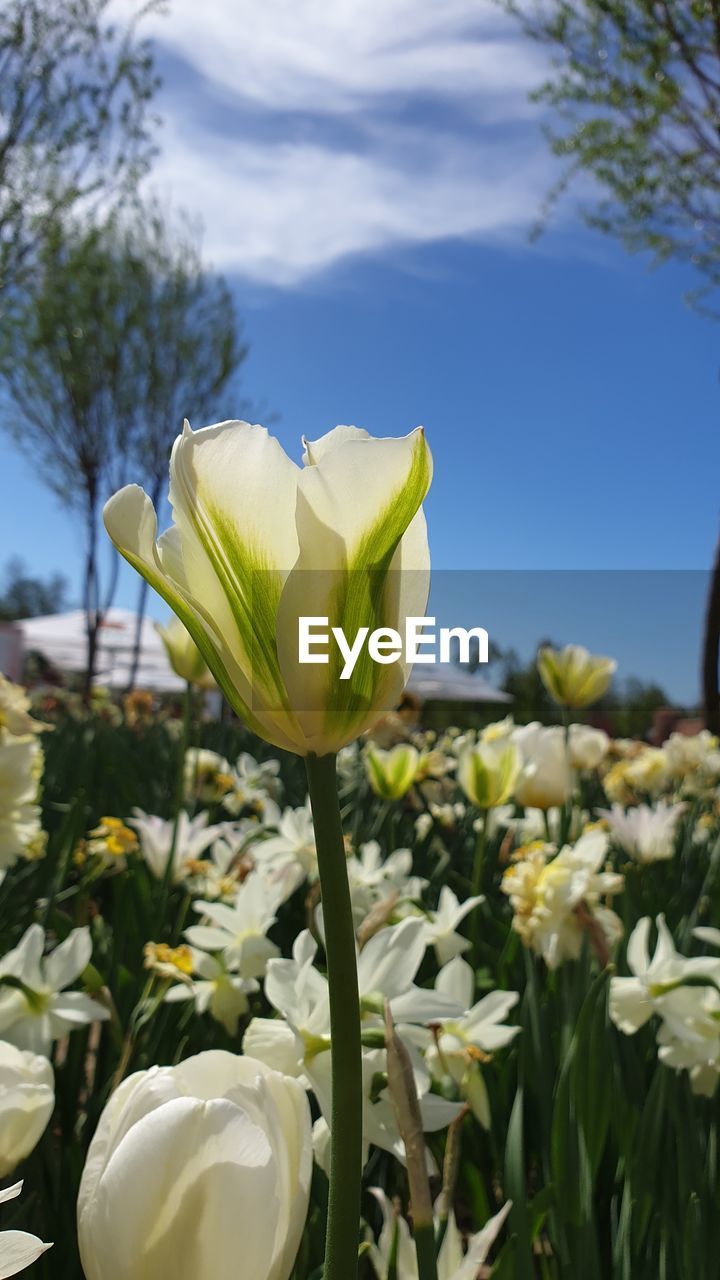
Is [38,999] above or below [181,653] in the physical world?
below

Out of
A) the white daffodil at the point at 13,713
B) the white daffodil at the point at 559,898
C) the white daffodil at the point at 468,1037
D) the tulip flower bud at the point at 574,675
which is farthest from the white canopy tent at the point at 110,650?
the white daffodil at the point at 468,1037

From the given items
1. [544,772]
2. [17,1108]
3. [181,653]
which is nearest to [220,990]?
[17,1108]

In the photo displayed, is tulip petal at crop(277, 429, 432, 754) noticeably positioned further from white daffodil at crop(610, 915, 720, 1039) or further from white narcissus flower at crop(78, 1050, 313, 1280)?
white daffodil at crop(610, 915, 720, 1039)

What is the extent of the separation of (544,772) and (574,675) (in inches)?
8.3

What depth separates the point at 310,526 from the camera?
1.04 feet

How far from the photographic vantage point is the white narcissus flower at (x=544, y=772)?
171cm

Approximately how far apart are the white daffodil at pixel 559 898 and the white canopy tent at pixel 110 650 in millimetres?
14774

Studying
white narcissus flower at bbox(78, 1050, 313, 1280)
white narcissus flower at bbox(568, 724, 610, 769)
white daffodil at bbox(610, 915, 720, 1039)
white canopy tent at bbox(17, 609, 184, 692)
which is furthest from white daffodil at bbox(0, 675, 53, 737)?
white canopy tent at bbox(17, 609, 184, 692)

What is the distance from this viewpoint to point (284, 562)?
1.09 ft

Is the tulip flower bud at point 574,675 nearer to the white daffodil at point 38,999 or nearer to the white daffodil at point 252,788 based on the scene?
the white daffodil at point 252,788

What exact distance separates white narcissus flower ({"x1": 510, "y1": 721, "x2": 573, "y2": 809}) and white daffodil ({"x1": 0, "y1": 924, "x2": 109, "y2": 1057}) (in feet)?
3.34

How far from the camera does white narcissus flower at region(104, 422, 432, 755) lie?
0.32 m

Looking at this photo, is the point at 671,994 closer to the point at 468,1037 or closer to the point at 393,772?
the point at 468,1037

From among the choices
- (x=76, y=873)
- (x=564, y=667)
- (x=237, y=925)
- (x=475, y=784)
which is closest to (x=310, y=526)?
(x=237, y=925)
